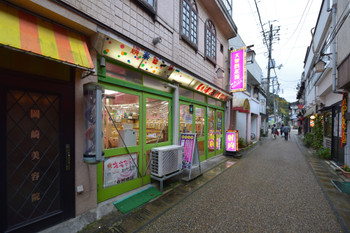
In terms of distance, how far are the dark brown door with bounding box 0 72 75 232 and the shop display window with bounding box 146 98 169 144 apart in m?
2.26

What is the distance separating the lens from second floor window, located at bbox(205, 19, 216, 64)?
8266 millimetres

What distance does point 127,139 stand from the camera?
4.42 meters

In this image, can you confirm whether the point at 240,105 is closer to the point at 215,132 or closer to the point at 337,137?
the point at 215,132

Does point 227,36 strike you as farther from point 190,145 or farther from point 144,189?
point 144,189

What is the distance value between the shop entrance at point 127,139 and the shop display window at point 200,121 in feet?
9.18

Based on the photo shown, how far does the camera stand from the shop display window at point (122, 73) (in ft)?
13.1

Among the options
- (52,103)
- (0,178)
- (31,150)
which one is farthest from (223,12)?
(0,178)

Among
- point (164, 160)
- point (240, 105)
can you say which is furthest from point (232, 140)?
point (164, 160)

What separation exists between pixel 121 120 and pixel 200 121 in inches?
181

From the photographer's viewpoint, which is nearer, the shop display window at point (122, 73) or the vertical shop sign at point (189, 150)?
the shop display window at point (122, 73)

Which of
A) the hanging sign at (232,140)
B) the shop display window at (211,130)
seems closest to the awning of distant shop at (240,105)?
the hanging sign at (232,140)

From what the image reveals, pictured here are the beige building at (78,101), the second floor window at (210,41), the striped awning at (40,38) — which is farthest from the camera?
the second floor window at (210,41)

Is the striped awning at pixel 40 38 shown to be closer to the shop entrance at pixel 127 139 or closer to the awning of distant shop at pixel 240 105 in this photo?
the shop entrance at pixel 127 139

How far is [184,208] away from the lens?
383 centimetres
